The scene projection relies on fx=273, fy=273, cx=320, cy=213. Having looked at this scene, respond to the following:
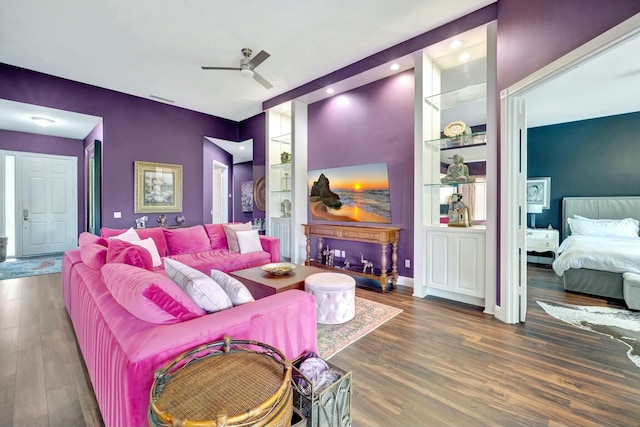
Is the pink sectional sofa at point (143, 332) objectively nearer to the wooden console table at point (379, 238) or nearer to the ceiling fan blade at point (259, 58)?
the wooden console table at point (379, 238)

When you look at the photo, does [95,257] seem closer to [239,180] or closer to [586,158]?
[239,180]

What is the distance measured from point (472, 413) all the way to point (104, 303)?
7.49ft

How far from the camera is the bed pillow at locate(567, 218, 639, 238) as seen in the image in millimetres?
4604

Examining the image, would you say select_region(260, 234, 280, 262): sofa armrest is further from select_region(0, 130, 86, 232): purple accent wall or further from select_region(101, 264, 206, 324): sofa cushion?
select_region(0, 130, 86, 232): purple accent wall

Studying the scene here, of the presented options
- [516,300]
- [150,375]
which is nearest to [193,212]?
[150,375]

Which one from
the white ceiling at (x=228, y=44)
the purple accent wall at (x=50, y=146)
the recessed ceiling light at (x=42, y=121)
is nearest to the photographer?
the white ceiling at (x=228, y=44)

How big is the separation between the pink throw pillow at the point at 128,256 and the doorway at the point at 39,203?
6237 millimetres

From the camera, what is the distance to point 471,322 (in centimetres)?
286

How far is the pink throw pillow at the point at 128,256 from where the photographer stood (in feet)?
7.23

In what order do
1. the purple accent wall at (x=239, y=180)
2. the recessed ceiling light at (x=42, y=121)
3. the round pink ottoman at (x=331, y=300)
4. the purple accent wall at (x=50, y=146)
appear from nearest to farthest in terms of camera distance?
the round pink ottoman at (x=331, y=300) < the recessed ceiling light at (x=42, y=121) < the purple accent wall at (x=50, y=146) < the purple accent wall at (x=239, y=180)

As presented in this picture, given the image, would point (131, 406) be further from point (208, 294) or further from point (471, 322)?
point (471, 322)

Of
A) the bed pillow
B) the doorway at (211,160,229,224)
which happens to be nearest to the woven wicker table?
the bed pillow

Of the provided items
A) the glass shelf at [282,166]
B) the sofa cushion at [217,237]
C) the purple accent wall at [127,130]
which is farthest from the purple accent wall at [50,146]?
the glass shelf at [282,166]

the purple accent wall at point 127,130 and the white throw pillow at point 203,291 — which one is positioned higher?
the purple accent wall at point 127,130
